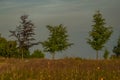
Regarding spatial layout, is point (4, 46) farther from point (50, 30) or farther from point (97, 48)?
point (97, 48)

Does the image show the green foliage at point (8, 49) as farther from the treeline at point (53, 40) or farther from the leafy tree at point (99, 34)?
the leafy tree at point (99, 34)

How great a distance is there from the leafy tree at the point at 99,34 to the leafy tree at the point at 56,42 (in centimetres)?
666

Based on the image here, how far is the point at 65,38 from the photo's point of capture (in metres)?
72.2

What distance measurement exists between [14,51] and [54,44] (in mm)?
22722

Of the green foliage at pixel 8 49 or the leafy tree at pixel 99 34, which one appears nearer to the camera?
the leafy tree at pixel 99 34

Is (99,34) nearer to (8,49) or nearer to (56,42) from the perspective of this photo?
(56,42)

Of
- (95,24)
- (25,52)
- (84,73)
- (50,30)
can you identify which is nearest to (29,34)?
(25,52)

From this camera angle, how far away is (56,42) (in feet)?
233

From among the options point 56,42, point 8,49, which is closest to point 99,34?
point 56,42

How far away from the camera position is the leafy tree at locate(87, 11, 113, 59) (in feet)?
213

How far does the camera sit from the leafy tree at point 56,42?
7071 cm

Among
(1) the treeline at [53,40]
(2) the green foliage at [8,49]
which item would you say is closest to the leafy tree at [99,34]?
(1) the treeline at [53,40]

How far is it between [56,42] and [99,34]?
9343 mm

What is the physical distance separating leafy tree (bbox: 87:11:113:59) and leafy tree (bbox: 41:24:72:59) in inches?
262
